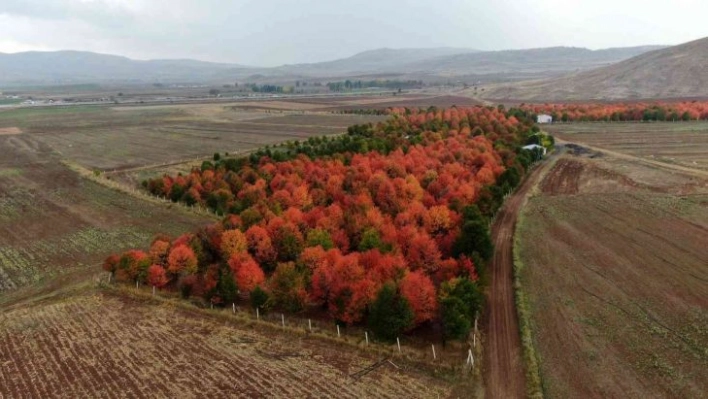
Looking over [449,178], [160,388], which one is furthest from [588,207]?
[160,388]

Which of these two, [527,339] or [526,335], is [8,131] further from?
[527,339]

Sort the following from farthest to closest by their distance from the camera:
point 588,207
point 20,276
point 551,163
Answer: point 551,163 < point 588,207 < point 20,276

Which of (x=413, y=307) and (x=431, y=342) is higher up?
(x=413, y=307)

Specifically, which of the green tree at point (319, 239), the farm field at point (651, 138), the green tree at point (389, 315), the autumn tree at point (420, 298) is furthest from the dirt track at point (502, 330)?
the farm field at point (651, 138)

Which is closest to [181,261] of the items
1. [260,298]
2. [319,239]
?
[260,298]

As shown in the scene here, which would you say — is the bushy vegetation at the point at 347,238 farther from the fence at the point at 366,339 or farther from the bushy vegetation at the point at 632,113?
the bushy vegetation at the point at 632,113

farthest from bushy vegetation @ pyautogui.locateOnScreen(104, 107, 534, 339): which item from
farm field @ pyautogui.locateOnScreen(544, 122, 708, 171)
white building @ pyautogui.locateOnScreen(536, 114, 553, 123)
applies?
white building @ pyautogui.locateOnScreen(536, 114, 553, 123)

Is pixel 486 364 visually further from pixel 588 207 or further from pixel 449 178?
pixel 588 207

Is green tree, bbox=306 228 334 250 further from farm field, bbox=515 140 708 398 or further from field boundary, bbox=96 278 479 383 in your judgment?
farm field, bbox=515 140 708 398
